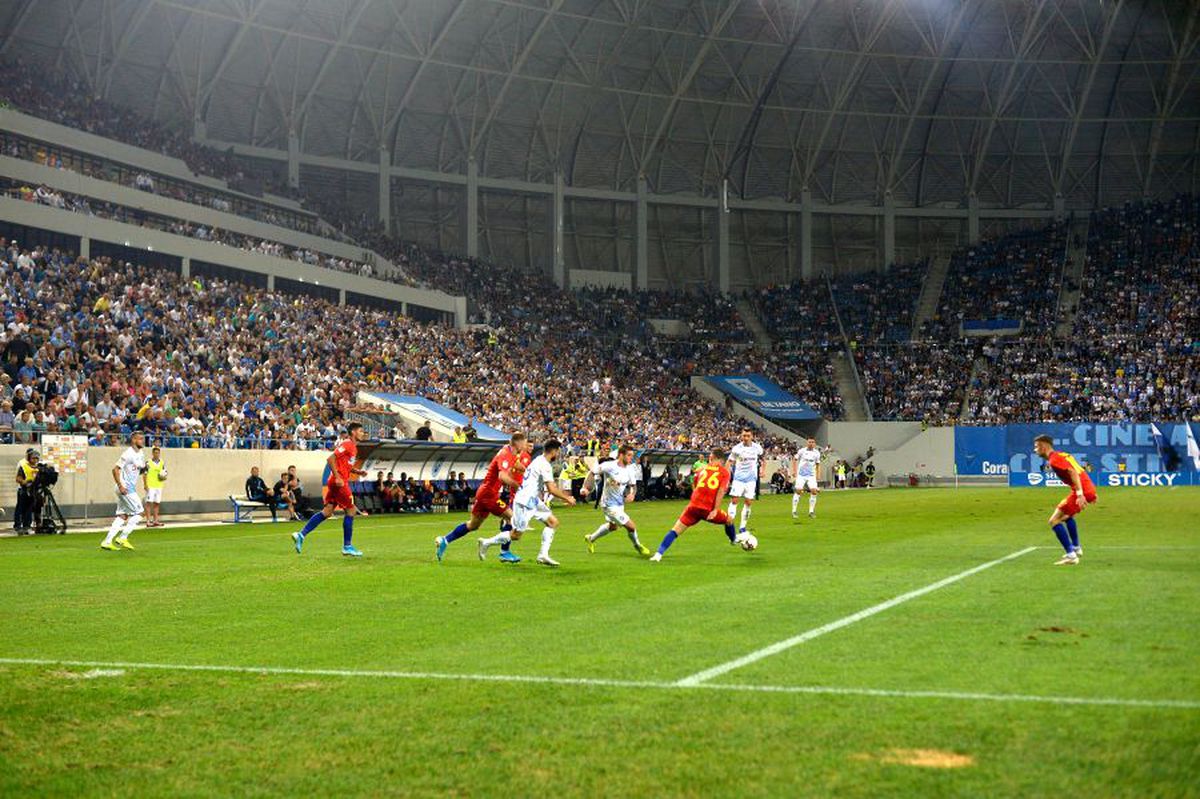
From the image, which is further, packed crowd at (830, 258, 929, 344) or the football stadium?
packed crowd at (830, 258, 929, 344)

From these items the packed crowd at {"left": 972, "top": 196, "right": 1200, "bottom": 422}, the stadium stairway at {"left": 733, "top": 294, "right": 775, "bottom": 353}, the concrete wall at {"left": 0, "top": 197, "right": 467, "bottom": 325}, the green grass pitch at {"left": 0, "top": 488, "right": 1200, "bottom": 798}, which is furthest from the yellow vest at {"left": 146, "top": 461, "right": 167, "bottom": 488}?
the stadium stairway at {"left": 733, "top": 294, "right": 775, "bottom": 353}

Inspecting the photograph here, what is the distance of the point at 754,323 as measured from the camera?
8506cm

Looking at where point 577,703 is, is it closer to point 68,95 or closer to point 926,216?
point 68,95

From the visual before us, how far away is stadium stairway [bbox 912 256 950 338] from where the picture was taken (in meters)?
83.2

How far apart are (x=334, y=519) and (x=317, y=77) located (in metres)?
39.4

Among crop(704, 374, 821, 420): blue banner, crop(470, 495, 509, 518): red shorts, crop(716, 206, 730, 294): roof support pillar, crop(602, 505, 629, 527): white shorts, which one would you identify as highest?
crop(716, 206, 730, 294): roof support pillar

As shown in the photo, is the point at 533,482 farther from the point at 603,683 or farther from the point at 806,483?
the point at 806,483

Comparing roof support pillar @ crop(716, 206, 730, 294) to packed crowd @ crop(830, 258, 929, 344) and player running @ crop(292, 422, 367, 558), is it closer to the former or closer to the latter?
packed crowd @ crop(830, 258, 929, 344)

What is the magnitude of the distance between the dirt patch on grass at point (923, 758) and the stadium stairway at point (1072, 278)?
7543 cm

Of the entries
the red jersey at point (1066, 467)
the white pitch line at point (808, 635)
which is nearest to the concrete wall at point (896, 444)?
the red jersey at point (1066, 467)

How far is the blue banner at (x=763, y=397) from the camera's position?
7494cm

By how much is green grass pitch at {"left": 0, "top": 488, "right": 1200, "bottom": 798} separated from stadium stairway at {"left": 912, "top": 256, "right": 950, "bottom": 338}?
2624 inches

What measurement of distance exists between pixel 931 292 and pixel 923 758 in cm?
8189

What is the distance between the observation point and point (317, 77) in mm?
68875
